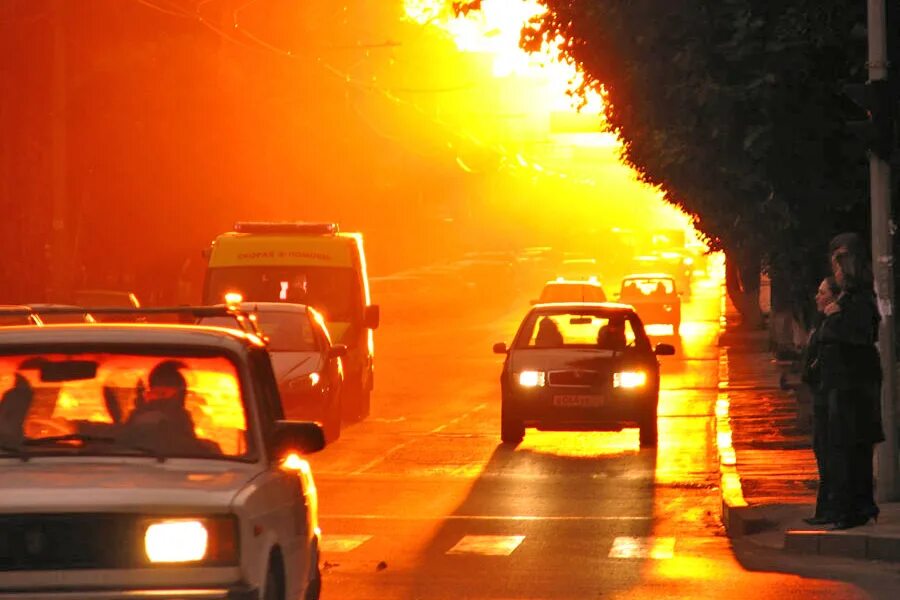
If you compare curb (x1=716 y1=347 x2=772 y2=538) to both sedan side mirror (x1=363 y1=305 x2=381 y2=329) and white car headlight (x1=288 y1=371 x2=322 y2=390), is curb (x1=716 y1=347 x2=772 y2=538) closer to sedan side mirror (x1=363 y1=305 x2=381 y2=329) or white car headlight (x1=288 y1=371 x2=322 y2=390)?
white car headlight (x1=288 y1=371 x2=322 y2=390)

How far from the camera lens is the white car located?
7.93 metres

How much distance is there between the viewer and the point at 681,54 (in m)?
22.2

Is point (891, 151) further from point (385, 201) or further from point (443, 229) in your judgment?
point (443, 229)

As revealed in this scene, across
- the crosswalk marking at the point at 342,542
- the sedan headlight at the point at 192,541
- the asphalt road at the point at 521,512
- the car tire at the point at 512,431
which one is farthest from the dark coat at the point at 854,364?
the car tire at the point at 512,431

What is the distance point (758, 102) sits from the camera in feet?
68.5

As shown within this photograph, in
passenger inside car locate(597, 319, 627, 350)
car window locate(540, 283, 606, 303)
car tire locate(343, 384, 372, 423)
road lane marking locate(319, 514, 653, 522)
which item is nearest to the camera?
road lane marking locate(319, 514, 653, 522)

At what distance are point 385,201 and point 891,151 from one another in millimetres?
86004

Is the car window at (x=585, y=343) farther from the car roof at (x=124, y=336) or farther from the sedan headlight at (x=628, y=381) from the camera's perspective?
the car roof at (x=124, y=336)

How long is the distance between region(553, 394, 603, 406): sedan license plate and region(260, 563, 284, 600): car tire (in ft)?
52.6

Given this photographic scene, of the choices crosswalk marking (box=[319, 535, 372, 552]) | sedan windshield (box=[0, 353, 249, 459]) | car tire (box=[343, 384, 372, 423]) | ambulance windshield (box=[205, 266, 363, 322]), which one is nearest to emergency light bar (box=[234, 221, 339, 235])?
ambulance windshield (box=[205, 266, 363, 322])

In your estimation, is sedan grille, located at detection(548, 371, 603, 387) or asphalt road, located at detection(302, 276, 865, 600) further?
sedan grille, located at detection(548, 371, 603, 387)

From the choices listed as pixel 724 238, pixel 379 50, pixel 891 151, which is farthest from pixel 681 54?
pixel 379 50

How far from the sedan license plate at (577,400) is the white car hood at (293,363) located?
2.80 metres

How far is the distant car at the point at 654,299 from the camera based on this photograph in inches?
2267
